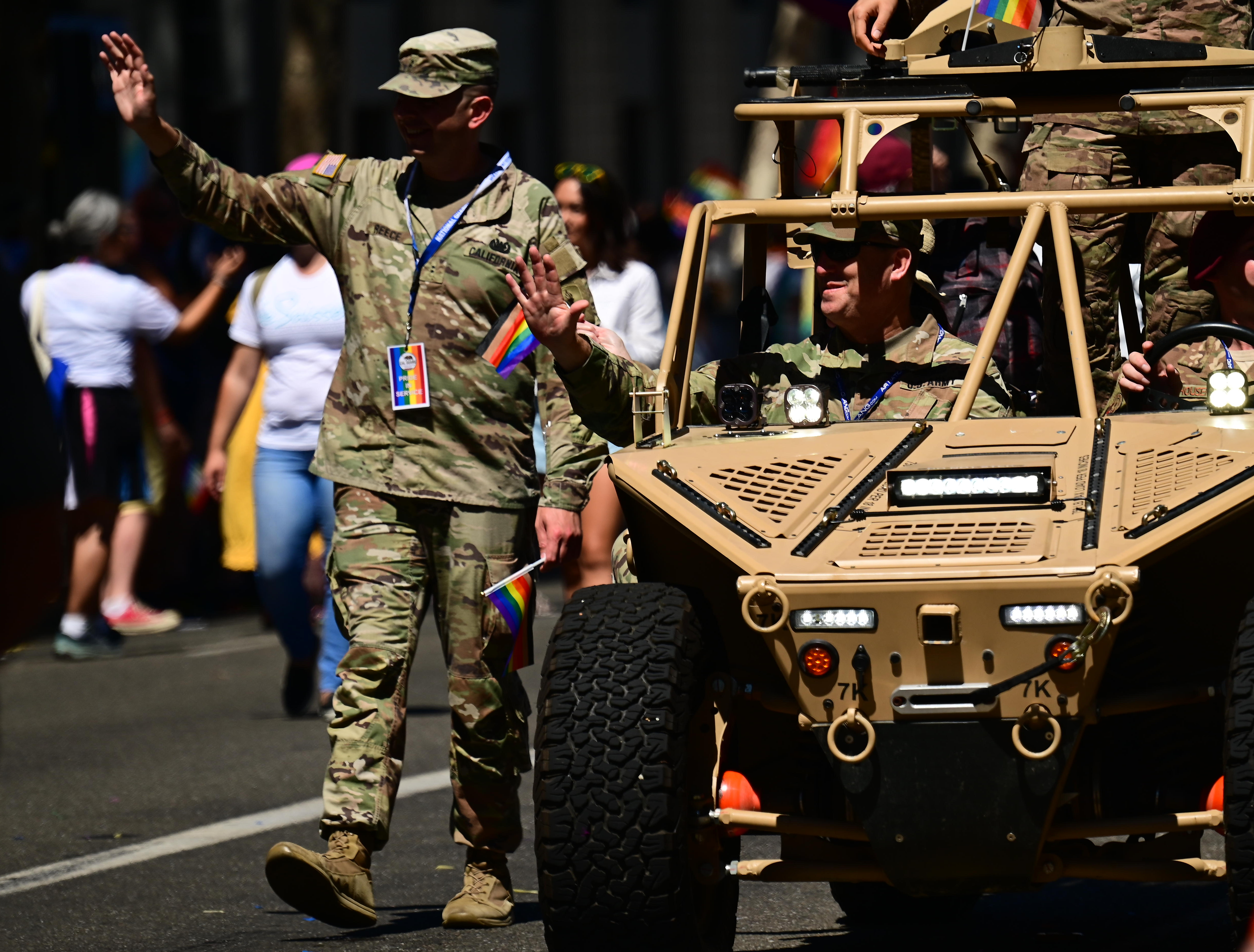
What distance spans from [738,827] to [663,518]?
65cm

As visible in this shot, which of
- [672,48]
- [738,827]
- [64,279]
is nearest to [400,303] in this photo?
[738,827]

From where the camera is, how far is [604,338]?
6.38m

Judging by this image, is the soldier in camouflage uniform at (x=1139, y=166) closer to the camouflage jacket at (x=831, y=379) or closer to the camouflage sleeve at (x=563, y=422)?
the camouflage jacket at (x=831, y=379)

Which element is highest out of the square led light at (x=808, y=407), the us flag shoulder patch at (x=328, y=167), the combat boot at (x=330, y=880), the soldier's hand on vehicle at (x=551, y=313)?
the us flag shoulder patch at (x=328, y=167)

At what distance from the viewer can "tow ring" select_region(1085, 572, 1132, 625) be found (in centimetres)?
452

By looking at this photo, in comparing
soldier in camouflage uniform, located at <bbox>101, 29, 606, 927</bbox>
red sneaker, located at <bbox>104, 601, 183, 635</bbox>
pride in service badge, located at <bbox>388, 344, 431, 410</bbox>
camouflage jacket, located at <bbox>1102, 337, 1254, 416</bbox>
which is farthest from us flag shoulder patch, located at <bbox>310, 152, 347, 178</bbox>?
red sneaker, located at <bbox>104, 601, 183, 635</bbox>

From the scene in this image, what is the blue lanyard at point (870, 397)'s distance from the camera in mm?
5863

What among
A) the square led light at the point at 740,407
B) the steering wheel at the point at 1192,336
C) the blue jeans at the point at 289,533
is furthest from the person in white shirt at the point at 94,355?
the steering wheel at the point at 1192,336

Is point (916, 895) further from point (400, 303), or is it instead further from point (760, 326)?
point (400, 303)

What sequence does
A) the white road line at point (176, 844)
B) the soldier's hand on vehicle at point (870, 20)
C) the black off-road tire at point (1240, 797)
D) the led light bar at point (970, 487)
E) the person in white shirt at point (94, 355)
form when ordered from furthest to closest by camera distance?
the person in white shirt at point (94, 355) → the white road line at point (176, 844) → the soldier's hand on vehicle at point (870, 20) → the led light bar at point (970, 487) → the black off-road tire at point (1240, 797)

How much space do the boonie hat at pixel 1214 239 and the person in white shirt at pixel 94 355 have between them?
7612 millimetres

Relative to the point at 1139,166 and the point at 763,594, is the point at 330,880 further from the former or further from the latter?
the point at 1139,166

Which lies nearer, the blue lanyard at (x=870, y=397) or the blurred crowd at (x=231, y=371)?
the blue lanyard at (x=870, y=397)

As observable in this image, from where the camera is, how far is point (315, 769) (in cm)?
924
